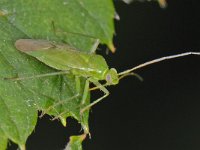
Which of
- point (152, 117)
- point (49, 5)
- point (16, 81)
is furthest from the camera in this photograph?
point (152, 117)

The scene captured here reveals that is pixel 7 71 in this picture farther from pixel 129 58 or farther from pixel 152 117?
pixel 152 117

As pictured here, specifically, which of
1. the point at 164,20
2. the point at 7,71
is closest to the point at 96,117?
the point at 164,20

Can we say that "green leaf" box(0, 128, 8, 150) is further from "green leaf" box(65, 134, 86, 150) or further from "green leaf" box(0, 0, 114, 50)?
"green leaf" box(0, 0, 114, 50)

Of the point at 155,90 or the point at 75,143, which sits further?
the point at 155,90

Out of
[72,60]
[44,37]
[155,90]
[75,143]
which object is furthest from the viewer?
[155,90]

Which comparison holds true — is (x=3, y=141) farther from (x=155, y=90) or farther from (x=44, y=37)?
(x=155, y=90)

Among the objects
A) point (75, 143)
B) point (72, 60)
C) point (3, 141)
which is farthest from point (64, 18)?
point (3, 141)

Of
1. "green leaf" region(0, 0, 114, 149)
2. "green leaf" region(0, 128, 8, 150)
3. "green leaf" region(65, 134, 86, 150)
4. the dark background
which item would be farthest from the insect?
the dark background
